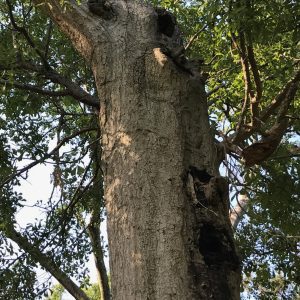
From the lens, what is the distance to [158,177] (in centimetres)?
253

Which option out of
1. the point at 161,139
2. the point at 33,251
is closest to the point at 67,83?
the point at 161,139

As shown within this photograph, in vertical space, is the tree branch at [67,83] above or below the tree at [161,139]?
above

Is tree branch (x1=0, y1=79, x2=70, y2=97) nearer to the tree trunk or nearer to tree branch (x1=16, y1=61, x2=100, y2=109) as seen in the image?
tree branch (x1=16, y1=61, x2=100, y2=109)

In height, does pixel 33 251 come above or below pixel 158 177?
above

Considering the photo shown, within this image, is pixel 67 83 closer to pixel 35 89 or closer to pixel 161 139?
pixel 35 89

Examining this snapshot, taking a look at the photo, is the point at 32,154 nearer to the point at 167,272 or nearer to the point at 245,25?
the point at 245,25

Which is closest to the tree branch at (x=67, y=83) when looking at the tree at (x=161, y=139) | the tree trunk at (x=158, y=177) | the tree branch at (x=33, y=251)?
the tree at (x=161, y=139)

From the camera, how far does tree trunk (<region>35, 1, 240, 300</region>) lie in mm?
2262

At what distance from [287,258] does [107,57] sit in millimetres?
4274

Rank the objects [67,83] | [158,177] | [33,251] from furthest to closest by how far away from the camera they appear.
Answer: [33,251] → [67,83] → [158,177]

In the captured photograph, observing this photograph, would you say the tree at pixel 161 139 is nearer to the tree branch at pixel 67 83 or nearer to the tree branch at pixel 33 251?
the tree branch at pixel 67 83

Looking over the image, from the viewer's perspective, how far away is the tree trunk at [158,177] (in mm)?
2262

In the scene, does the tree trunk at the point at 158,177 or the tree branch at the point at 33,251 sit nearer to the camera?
the tree trunk at the point at 158,177

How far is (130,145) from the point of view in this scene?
8.85 ft
